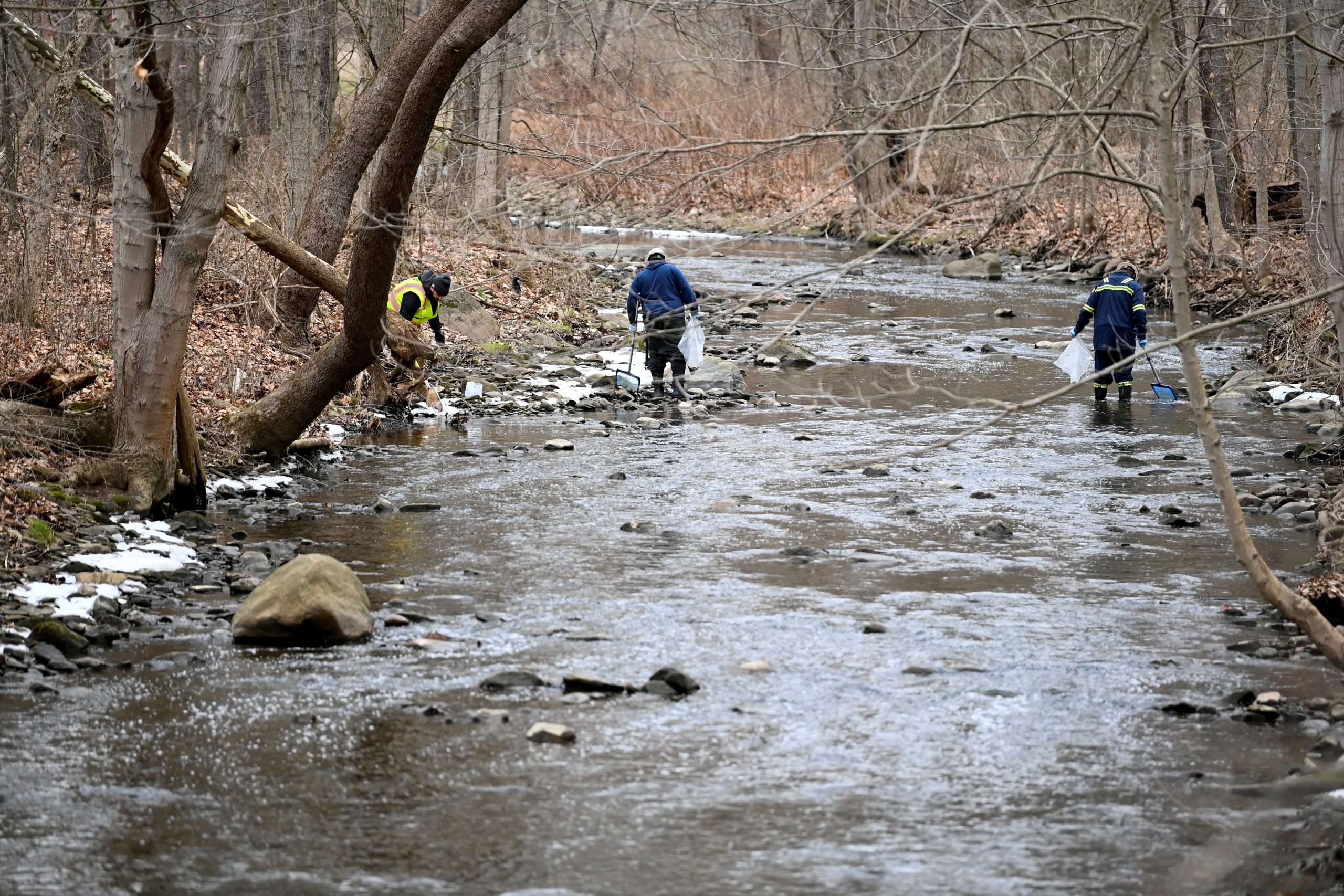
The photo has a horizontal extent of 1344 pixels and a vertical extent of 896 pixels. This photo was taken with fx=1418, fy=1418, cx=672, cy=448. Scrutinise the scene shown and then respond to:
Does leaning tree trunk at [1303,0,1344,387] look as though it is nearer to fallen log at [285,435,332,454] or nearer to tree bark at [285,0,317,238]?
fallen log at [285,435,332,454]

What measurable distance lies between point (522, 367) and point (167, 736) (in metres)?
10.8

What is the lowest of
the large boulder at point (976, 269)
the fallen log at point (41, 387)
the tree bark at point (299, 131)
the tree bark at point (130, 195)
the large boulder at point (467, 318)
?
the fallen log at point (41, 387)

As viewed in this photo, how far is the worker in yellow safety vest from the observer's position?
14031 mm

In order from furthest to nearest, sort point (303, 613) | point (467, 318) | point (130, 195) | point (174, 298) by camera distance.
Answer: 1. point (467, 318)
2. point (174, 298)
3. point (130, 195)
4. point (303, 613)

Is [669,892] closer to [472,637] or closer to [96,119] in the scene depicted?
[472,637]

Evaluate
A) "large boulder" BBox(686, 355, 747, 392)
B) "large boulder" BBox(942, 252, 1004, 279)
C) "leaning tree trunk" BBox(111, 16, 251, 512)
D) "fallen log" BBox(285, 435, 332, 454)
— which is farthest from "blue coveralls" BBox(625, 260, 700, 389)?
"large boulder" BBox(942, 252, 1004, 279)

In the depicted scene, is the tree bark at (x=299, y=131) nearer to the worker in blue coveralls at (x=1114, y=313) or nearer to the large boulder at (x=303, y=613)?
the worker in blue coveralls at (x=1114, y=313)

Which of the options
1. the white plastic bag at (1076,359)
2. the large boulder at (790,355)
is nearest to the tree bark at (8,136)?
the large boulder at (790,355)

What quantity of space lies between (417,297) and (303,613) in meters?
7.57

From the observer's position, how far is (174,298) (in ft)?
29.5

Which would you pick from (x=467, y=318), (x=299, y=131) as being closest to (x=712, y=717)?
(x=467, y=318)

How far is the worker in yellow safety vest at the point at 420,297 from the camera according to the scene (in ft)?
46.0

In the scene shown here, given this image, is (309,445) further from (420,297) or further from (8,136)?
(8,136)

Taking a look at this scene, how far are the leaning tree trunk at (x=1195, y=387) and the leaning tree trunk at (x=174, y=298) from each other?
5.89 meters
